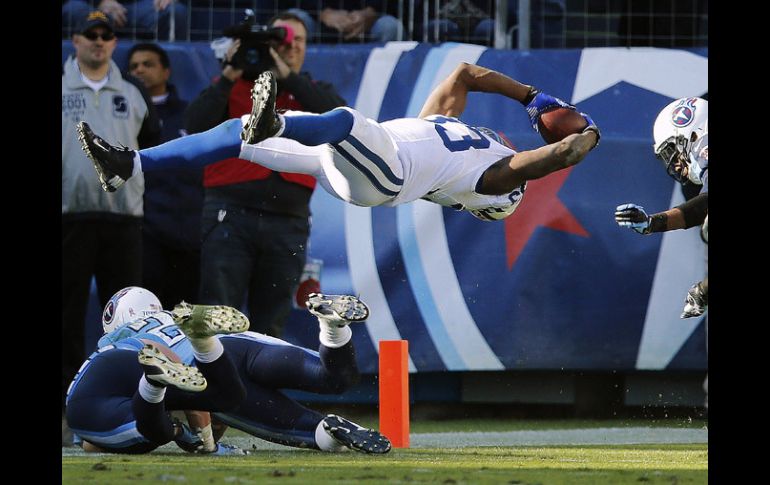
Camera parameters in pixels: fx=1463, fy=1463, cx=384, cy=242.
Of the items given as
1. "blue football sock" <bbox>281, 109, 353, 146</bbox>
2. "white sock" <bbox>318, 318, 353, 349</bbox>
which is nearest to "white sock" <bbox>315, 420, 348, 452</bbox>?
"white sock" <bbox>318, 318, 353, 349</bbox>

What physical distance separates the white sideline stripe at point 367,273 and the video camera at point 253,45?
119 cm

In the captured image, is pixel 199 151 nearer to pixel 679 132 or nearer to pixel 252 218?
pixel 252 218

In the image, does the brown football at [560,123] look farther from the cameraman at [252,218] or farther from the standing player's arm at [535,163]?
the cameraman at [252,218]

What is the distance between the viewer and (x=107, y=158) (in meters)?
5.96

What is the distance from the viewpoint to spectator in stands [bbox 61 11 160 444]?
7.75 m

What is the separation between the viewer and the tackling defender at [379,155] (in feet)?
19.5

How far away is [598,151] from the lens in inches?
337

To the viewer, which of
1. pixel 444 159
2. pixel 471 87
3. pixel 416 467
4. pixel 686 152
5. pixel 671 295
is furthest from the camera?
pixel 671 295

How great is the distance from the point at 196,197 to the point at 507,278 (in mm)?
1881

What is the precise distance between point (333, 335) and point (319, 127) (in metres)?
1.11

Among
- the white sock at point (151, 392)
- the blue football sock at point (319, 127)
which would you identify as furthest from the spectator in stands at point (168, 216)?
the blue football sock at point (319, 127)

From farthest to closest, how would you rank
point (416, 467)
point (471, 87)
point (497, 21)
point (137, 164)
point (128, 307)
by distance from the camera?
point (497, 21) → point (128, 307) → point (471, 87) → point (137, 164) → point (416, 467)

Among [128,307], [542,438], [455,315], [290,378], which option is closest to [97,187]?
[128,307]
